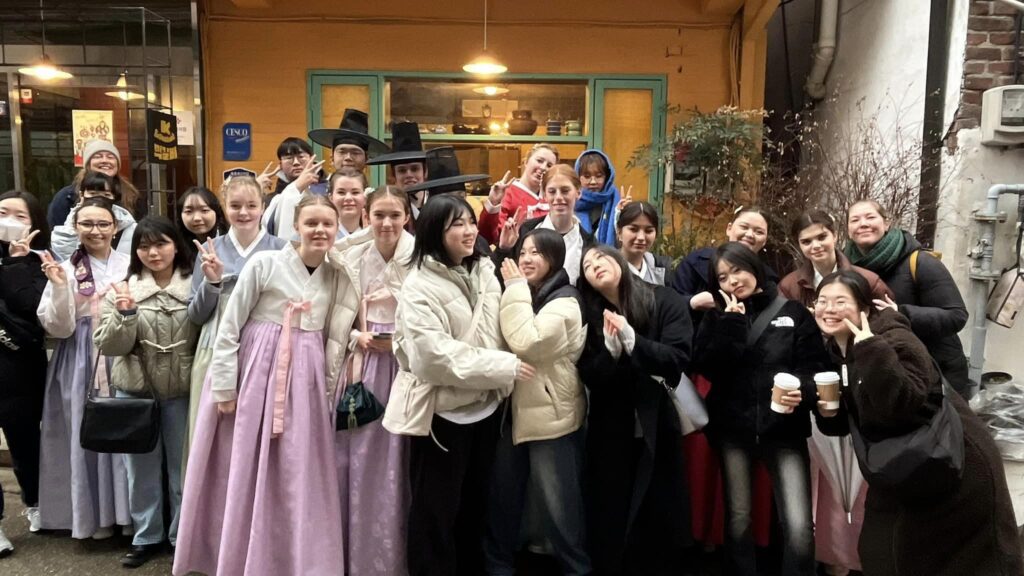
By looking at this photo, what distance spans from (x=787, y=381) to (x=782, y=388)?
0.12 feet

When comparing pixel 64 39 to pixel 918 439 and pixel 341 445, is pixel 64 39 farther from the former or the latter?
pixel 918 439

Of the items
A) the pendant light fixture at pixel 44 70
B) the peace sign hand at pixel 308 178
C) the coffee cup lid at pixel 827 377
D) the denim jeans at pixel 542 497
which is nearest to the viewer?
the coffee cup lid at pixel 827 377

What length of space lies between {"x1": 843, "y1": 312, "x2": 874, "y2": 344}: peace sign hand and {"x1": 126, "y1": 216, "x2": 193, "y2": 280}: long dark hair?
3208 millimetres

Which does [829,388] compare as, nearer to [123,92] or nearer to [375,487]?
[375,487]

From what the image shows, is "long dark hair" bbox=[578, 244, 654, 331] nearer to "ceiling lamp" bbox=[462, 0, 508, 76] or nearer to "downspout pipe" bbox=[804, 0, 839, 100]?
"ceiling lamp" bbox=[462, 0, 508, 76]

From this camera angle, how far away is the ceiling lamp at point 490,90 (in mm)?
8391

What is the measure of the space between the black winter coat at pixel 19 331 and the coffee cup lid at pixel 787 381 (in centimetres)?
377

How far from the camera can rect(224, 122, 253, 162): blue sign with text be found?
8188 millimetres

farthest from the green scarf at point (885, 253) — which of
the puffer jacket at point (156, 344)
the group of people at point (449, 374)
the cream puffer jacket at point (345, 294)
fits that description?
the puffer jacket at point (156, 344)

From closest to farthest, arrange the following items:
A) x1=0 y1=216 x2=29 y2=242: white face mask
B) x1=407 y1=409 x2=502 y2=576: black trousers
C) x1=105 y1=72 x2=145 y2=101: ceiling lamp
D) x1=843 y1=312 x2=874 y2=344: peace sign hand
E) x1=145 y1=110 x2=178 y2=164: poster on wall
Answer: x1=843 y1=312 x2=874 y2=344: peace sign hand
x1=407 y1=409 x2=502 y2=576: black trousers
x1=0 y1=216 x2=29 y2=242: white face mask
x1=145 y1=110 x2=178 y2=164: poster on wall
x1=105 y1=72 x2=145 y2=101: ceiling lamp

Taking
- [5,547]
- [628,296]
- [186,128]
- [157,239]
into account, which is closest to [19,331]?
[157,239]

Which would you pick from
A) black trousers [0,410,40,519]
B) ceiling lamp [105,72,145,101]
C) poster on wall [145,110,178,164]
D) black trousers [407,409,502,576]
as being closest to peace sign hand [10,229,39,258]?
black trousers [0,410,40,519]

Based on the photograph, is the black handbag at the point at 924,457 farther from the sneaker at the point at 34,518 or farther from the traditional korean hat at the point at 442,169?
the sneaker at the point at 34,518

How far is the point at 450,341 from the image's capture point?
2.99 meters
